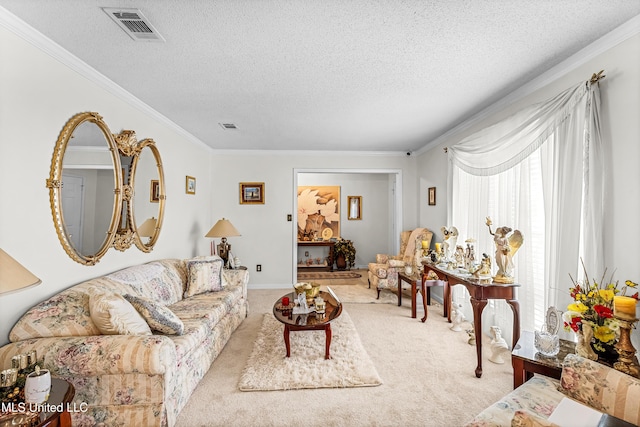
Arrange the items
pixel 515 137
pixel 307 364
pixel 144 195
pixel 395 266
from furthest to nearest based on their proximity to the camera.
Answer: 1. pixel 395 266
2. pixel 144 195
3. pixel 515 137
4. pixel 307 364

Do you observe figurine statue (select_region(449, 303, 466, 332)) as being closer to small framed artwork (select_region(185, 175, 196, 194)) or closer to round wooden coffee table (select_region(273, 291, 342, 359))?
→ round wooden coffee table (select_region(273, 291, 342, 359))

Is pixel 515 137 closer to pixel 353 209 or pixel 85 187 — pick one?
pixel 85 187

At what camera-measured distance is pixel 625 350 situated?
155cm

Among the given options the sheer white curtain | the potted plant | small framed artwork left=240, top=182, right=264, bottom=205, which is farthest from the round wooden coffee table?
the potted plant

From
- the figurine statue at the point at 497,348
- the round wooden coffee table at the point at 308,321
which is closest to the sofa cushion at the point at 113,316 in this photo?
the round wooden coffee table at the point at 308,321

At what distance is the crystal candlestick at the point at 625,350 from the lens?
1.53 m

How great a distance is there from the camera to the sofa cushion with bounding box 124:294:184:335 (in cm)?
223

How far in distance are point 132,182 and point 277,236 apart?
2.88 metres

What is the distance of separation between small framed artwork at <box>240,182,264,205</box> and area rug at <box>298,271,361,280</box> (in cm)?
218

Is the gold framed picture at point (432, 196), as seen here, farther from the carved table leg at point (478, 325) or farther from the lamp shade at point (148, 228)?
the lamp shade at point (148, 228)

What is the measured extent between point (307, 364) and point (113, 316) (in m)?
1.61

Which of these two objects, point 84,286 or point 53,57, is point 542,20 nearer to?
point 53,57

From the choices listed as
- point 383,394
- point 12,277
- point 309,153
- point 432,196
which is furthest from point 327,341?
point 309,153

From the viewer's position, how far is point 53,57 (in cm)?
219
